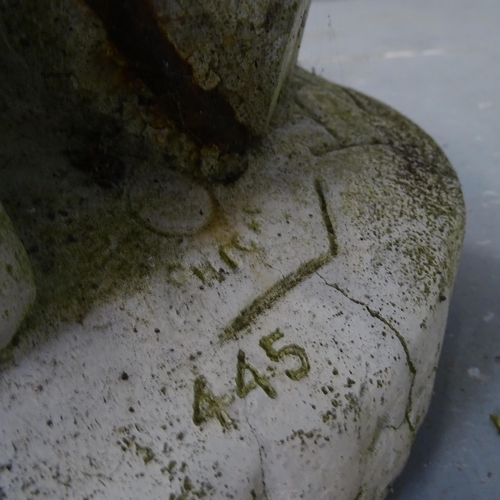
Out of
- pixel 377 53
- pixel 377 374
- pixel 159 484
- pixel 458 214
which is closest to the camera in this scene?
pixel 159 484

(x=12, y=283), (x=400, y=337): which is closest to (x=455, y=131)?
(x=400, y=337)

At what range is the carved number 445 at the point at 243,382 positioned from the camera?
3.19 ft

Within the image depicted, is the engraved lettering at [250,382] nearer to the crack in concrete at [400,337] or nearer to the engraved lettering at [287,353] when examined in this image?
the engraved lettering at [287,353]

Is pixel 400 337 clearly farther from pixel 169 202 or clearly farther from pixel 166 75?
pixel 166 75

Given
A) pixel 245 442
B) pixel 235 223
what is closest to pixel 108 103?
pixel 235 223

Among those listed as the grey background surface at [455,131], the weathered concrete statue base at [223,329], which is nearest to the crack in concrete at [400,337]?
the weathered concrete statue base at [223,329]

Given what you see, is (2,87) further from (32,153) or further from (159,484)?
(159,484)

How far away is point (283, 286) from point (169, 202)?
0.31 meters

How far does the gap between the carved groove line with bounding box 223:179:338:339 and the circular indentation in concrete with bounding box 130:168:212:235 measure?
0.69 feet

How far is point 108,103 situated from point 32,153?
0.19 m

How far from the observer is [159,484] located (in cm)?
90

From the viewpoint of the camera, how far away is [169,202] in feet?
3.99

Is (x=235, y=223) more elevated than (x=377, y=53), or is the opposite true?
(x=235, y=223)

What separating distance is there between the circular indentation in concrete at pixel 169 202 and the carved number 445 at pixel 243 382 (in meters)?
0.30
